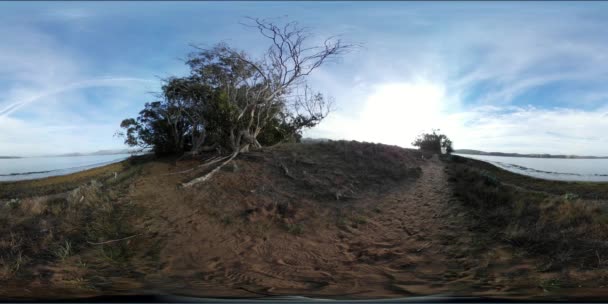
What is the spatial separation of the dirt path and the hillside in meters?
0.02

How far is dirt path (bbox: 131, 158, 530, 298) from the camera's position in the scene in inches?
140

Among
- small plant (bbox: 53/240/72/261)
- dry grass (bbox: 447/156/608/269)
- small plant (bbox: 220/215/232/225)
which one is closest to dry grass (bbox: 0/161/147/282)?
small plant (bbox: 53/240/72/261)

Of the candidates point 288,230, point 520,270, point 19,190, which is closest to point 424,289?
point 520,270

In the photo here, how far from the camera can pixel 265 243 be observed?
532 cm

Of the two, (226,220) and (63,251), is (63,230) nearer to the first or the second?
(63,251)

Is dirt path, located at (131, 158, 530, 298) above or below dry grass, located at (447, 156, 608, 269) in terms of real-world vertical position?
below

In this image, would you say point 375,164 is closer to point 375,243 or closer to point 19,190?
point 375,243

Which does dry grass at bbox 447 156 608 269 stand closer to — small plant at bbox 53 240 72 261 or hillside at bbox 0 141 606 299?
hillside at bbox 0 141 606 299

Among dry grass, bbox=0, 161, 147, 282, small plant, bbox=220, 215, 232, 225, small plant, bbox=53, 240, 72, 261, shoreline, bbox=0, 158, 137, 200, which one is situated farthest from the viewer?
shoreline, bbox=0, 158, 137, 200

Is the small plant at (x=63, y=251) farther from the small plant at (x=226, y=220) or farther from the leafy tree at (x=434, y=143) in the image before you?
the leafy tree at (x=434, y=143)

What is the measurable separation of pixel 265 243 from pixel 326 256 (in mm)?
1161

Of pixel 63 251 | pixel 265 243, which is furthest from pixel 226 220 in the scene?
pixel 63 251

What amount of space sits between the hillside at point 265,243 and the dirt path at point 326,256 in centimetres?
2

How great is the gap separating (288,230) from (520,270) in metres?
3.77
